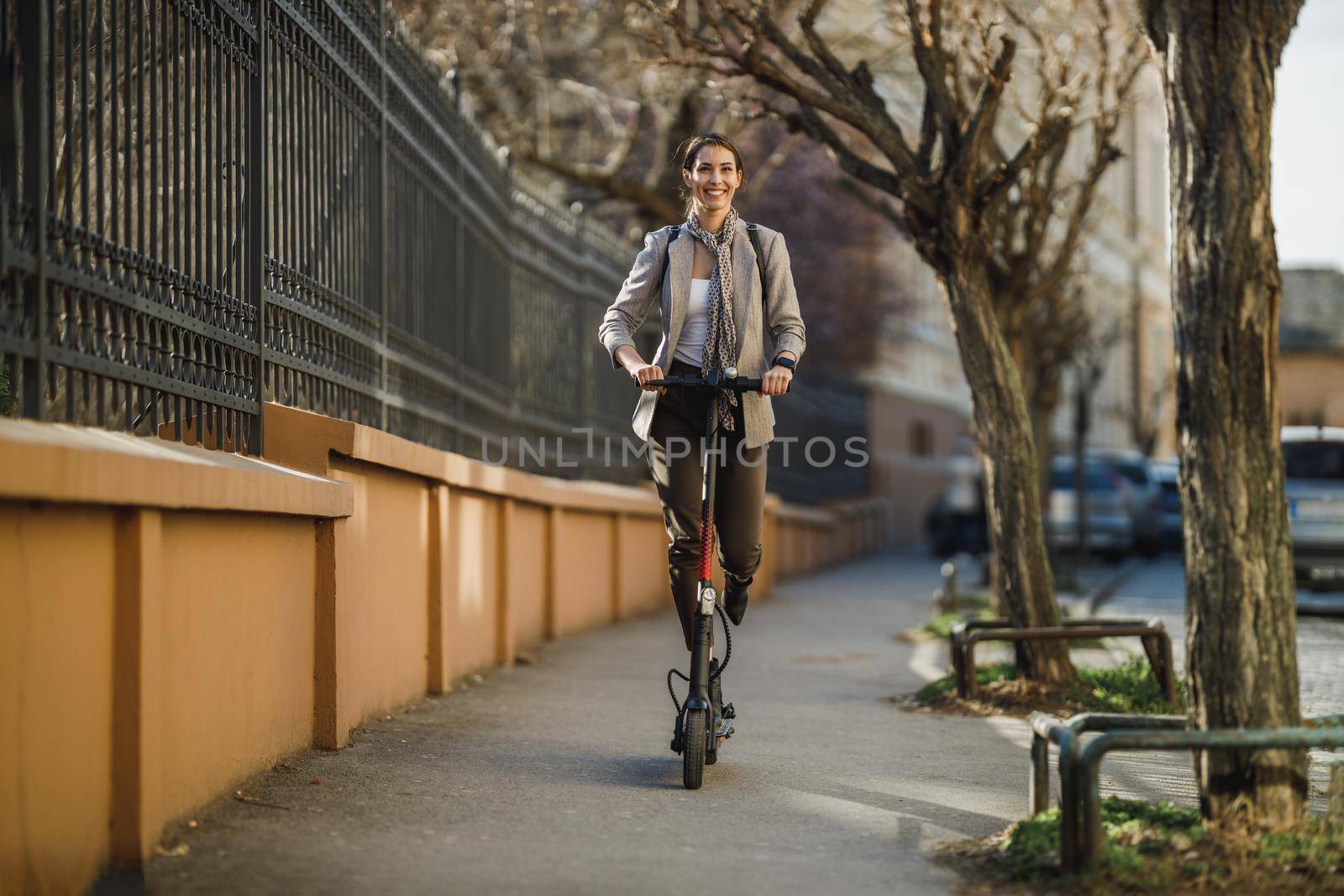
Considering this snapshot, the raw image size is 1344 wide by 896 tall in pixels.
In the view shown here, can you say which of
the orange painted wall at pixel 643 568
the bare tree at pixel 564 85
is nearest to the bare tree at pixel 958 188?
the orange painted wall at pixel 643 568

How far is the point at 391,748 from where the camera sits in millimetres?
6586

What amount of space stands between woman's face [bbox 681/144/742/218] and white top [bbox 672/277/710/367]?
26cm

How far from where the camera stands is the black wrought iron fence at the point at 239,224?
4.54 m

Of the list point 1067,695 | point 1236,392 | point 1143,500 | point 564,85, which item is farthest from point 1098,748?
point 1143,500

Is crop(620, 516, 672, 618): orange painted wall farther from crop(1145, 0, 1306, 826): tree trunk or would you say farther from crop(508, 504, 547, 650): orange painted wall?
crop(1145, 0, 1306, 826): tree trunk

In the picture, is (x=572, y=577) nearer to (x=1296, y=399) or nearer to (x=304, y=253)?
(x=304, y=253)

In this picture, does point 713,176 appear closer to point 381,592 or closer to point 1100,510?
point 381,592

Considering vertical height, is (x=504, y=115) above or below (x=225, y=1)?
above

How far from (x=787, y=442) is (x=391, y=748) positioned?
17784 mm

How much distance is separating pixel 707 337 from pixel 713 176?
534 mm

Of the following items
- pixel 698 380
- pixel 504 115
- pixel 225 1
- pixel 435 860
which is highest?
pixel 504 115

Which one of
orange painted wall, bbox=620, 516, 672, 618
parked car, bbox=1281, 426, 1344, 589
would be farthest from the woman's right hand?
parked car, bbox=1281, 426, 1344, 589

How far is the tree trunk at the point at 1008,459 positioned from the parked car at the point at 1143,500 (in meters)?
21.0

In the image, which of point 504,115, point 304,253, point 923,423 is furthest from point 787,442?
point 923,423
